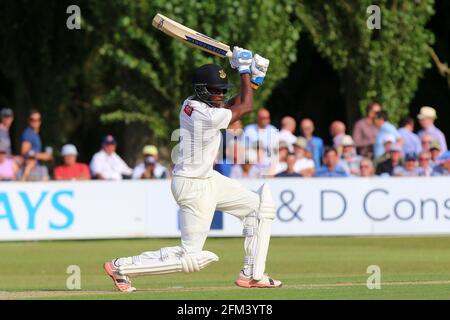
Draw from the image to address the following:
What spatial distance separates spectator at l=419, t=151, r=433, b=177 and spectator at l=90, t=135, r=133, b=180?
4203 mm

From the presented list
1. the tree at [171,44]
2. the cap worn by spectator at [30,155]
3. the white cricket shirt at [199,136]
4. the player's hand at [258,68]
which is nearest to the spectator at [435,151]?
the tree at [171,44]

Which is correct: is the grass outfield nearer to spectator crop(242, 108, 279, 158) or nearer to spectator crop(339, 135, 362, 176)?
spectator crop(339, 135, 362, 176)

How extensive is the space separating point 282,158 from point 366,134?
1807mm

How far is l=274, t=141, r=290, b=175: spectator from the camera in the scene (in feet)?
61.0

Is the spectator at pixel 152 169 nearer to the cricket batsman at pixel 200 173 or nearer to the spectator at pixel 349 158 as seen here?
the spectator at pixel 349 158

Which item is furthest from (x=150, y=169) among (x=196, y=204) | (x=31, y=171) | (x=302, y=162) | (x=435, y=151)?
(x=196, y=204)

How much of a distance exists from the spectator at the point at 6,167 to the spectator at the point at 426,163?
5776 mm

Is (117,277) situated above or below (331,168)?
below

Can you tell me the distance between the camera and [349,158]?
19109mm

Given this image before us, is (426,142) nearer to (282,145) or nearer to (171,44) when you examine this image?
(282,145)

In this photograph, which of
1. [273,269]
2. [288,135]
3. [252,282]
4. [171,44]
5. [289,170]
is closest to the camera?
[252,282]

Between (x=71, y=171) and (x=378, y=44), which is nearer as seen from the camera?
(x=71, y=171)

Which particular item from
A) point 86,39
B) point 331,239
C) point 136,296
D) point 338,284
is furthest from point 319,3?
point 136,296

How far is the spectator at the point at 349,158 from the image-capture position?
19.0 m
